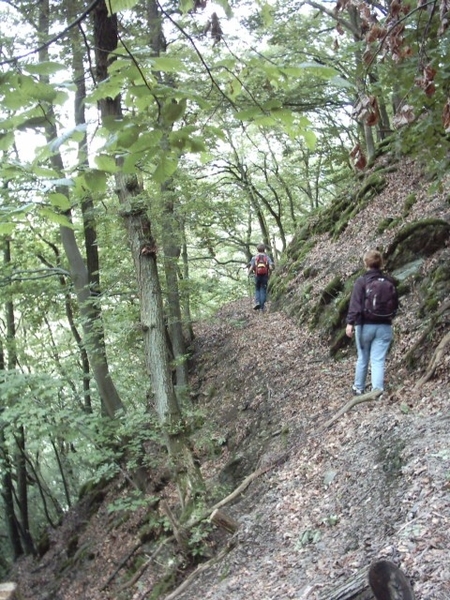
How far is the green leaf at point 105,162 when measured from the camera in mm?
2242

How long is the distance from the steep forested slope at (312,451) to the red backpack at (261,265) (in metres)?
0.85

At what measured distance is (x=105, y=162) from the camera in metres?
2.25

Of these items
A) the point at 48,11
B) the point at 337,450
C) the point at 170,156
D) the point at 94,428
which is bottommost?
the point at 337,450

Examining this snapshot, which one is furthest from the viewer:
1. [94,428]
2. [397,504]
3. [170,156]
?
[94,428]

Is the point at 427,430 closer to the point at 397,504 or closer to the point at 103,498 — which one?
the point at 397,504

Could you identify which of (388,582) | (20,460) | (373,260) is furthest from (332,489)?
(20,460)

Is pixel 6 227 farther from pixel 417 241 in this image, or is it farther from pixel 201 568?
pixel 417 241

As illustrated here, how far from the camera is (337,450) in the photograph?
5.95 m

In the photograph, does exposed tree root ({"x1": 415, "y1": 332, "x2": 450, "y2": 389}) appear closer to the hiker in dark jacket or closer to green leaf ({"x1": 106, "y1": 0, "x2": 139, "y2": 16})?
the hiker in dark jacket

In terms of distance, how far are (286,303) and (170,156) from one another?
11410mm

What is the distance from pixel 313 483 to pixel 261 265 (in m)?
8.58

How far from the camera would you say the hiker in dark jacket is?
6590 millimetres

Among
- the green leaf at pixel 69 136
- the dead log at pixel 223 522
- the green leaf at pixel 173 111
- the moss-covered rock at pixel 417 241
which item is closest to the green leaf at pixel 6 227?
the green leaf at pixel 69 136

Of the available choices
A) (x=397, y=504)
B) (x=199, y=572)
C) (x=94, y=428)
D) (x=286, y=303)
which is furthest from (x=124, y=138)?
(x=286, y=303)
